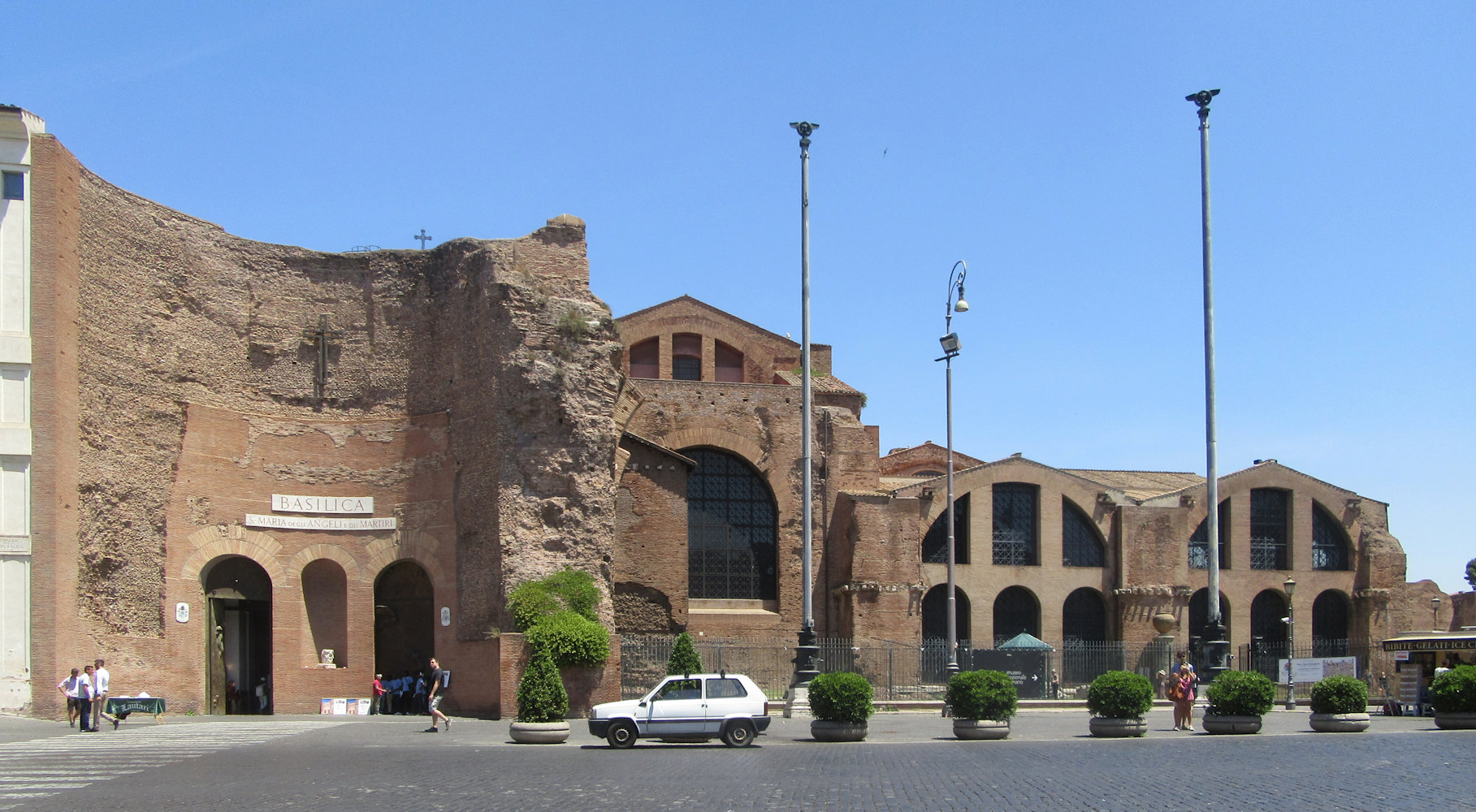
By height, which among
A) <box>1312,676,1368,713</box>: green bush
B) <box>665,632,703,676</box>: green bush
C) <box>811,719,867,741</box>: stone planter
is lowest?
<box>665,632,703,676</box>: green bush

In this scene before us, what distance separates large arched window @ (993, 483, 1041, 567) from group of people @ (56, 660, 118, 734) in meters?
26.0

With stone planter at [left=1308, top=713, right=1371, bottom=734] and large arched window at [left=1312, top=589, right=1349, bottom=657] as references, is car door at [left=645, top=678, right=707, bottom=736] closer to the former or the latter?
stone planter at [left=1308, top=713, right=1371, bottom=734]

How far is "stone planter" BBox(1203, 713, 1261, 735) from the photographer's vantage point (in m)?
20.2

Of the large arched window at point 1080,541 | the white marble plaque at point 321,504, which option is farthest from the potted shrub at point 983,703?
the large arched window at point 1080,541

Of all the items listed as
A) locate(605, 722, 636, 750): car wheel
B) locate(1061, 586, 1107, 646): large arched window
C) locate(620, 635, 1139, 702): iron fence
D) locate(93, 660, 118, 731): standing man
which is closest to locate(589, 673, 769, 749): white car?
locate(605, 722, 636, 750): car wheel

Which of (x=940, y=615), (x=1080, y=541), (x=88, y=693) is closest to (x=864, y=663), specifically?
(x=940, y=615)

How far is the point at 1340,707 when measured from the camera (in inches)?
814

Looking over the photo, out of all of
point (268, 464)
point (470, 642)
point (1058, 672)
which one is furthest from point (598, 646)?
point (1058, 672)

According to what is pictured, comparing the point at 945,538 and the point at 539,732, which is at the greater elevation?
the point at 945,538

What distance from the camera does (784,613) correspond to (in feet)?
122

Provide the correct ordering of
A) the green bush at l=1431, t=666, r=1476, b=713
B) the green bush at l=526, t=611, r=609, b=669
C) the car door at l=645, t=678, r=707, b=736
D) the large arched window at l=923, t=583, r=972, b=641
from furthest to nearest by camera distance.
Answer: the large arched window at l=923, t=583, r=972, b=641
the green bush at l=526, t=611, r=609, b=669
the green bush at l=1431, t=666, r=1476, b=713
the car door at l=645, t=678, r=707, b=736

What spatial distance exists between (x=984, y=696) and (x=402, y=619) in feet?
46.1

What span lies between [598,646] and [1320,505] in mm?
27644

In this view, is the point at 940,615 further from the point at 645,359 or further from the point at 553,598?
the point at 553,598
